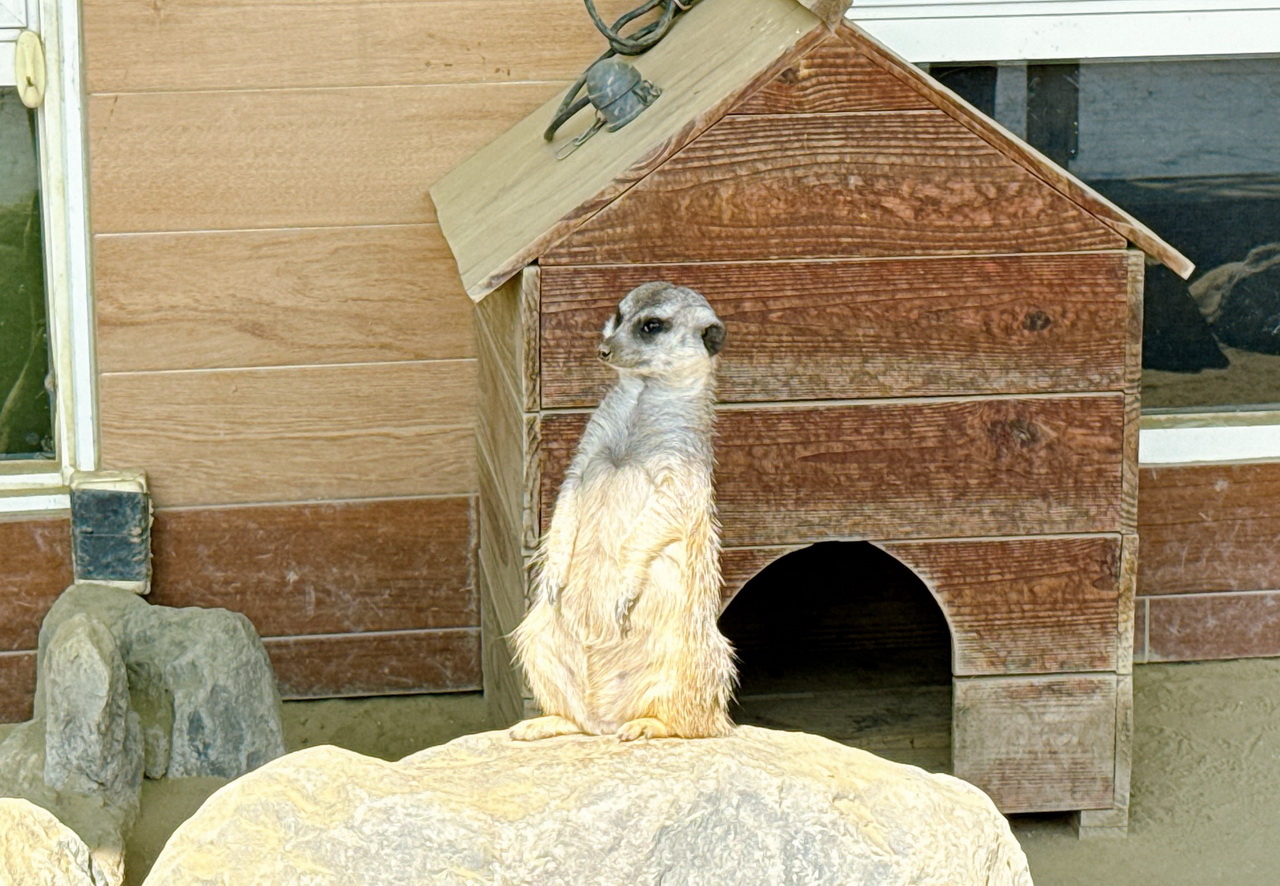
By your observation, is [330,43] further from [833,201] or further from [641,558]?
[641,558]

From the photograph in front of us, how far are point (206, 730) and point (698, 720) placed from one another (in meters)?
1.45

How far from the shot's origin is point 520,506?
3295 mm

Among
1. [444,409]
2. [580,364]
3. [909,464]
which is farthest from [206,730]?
[909,464]

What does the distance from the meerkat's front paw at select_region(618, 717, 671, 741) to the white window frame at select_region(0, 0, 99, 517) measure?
190 cm

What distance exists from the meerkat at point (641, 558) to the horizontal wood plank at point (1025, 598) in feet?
2.03

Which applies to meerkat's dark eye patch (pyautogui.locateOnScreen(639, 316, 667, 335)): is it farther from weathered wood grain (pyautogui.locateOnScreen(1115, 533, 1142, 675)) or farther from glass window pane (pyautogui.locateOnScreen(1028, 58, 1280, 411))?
glass window pane (pyautogui.locateOnScreen(1028, 58, 1280, 411))

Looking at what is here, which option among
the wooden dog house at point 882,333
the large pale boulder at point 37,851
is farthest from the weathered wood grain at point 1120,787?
the large pale boulder at point 37,851

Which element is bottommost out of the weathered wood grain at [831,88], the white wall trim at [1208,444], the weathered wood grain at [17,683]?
the weathered wood grain at [17,683]

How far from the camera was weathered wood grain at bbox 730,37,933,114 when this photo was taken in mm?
3119

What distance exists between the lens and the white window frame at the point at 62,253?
3.96 meters

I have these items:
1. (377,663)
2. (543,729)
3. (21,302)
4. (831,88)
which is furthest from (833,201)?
(21,302)

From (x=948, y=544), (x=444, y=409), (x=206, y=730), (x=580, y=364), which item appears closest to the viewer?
(x=580, y=364)

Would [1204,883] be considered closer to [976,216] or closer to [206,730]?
[976,216]

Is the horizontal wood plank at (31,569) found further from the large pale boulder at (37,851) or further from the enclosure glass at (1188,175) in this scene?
the enclosure glass at (1188,175)
